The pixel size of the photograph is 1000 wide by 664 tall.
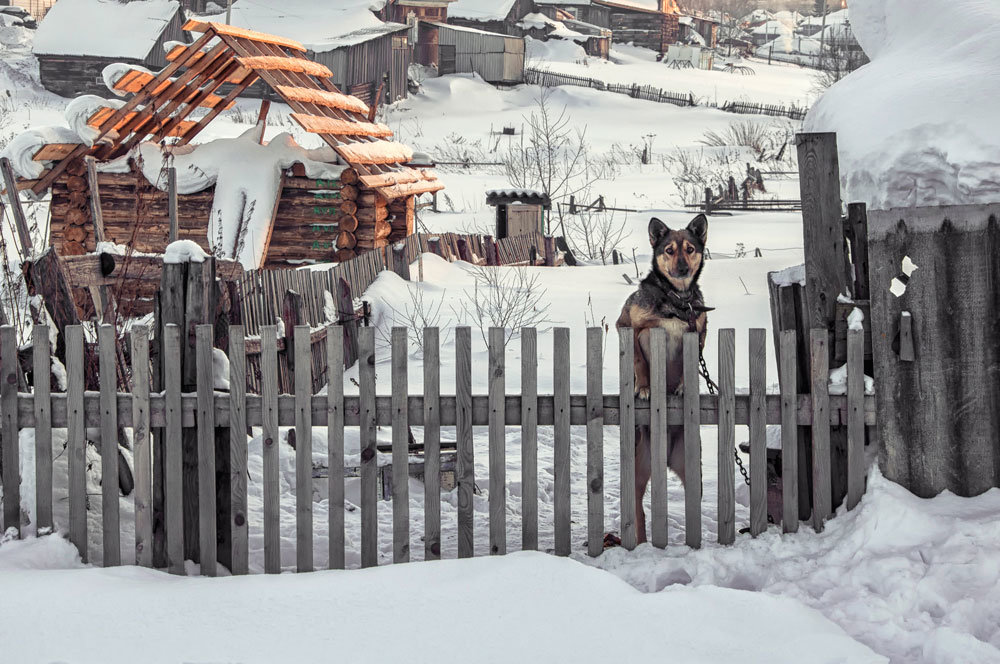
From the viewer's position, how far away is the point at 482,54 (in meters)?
54.6

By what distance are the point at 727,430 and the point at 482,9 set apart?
6182 cm

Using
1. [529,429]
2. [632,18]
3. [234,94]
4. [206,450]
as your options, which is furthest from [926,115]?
[632,18]

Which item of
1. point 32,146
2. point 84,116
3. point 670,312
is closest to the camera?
point 670,312

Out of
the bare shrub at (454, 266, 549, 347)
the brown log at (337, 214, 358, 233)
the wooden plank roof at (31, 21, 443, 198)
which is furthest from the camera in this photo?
the brown log at (337, 214, 358, 233)

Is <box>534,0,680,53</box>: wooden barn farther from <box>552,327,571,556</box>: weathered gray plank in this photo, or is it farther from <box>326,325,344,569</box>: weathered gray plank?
<box>326,325,344,569</box>: weathered gray plank

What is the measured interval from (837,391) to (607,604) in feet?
4.81

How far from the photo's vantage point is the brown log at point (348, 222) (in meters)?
13.3

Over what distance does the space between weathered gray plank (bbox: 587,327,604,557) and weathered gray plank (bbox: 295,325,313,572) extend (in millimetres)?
1212

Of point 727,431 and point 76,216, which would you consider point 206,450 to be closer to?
A: point 727,431

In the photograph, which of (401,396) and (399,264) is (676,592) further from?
(399,264)

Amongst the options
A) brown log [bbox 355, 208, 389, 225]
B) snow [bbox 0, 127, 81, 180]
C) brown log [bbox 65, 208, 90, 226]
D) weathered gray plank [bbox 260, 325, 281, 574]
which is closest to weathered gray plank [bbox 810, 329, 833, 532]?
weathered gray plank [bbox 260, 325, 281, 574]

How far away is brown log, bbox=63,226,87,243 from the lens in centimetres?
1391

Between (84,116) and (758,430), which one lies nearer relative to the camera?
(758,430)

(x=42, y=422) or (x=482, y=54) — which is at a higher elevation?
(x=482, y=54)
